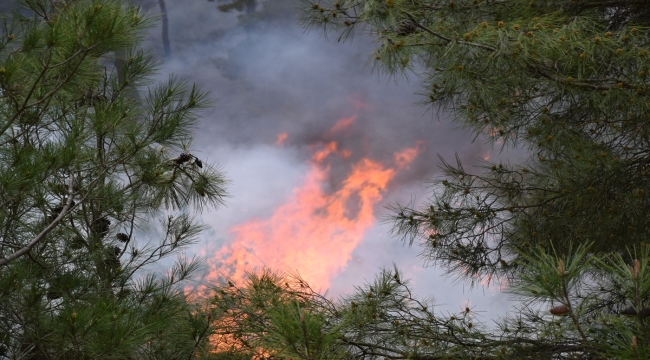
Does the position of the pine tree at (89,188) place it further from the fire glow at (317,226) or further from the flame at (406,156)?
the flame at (406,156)

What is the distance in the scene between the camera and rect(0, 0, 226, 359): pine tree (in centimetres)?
111

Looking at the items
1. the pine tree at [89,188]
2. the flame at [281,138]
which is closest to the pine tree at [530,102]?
the pine tree at [89,188]

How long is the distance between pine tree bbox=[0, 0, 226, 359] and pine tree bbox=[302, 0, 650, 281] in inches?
23.1

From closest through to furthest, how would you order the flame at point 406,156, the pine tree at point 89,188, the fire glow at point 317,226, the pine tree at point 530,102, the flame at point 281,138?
1. the pine tree at point 89,188
2. the pine tree at point 530,102
3. the fire glow at point 317,226
4. the flame at point 406,156
5. the flame at point 281,138

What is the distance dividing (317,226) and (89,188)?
110 inches

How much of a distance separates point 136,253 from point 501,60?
3.67ft

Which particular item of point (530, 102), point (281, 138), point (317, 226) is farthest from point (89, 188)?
point (281, 138)

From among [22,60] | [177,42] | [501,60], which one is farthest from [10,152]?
[177,42]

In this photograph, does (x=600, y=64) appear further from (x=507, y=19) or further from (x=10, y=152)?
(x=10, y=152)

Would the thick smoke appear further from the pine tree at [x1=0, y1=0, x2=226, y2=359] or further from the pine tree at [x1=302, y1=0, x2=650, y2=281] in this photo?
the pine tree at [x1=0, y1=0, x2=226, y2=359]

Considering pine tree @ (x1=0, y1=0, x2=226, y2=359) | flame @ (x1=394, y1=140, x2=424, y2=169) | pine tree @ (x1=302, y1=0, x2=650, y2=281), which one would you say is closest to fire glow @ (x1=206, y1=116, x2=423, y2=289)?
flame @ (x1=394, y1=140, x2=424, y2=169)

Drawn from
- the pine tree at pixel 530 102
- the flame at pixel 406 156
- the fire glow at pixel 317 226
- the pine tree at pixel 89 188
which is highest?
the flame at pixel 406 156

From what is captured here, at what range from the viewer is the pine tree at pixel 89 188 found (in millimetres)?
1109

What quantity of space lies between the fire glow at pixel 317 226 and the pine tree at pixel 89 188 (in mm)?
1964
